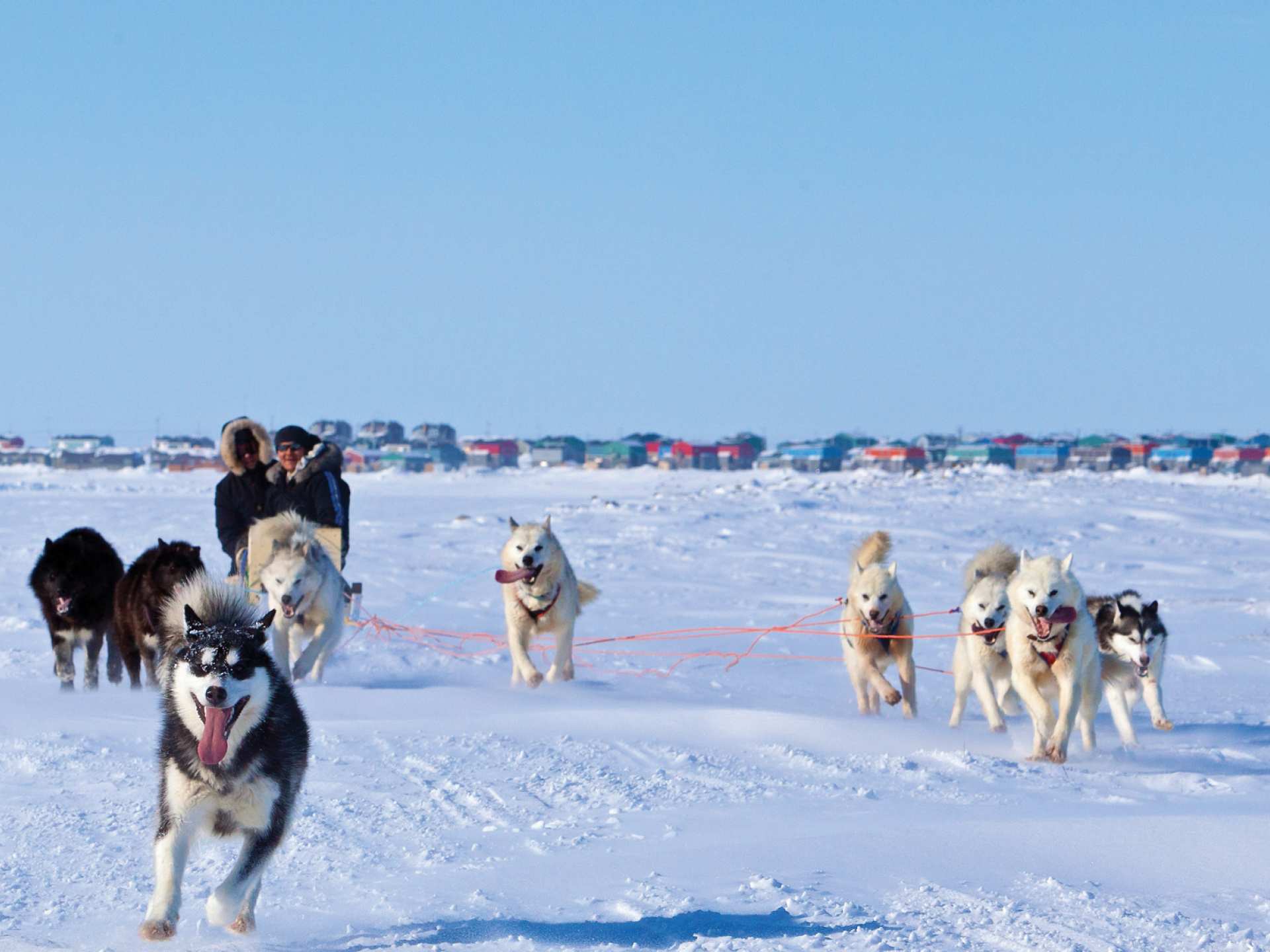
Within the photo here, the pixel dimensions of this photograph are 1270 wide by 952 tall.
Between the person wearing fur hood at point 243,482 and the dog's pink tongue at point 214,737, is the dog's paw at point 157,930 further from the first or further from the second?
the person wearing fur hood at point 243,482

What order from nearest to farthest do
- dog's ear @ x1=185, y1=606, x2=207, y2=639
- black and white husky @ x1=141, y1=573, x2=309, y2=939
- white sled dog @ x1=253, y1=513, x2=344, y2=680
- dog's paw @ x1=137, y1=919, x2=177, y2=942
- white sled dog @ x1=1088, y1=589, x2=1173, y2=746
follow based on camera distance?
1. dog's paw @ x1=137, y1=919, x2=177, y2=942
2. black and white husky @ x1=141, y1=573, x2=309, y2=939
3. dog's ear @ x1=185, y1=606, x2=207, y2=639
4. white sled dog @ x1=1088, y1=589, x2=1173, y2=746
5. white sled dog @ x1=253, y1=513, x2=344, y2=680

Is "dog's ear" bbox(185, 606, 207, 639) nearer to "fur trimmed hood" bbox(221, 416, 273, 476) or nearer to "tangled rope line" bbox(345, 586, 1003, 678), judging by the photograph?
"fur trimmed hood" bbox(221, 416, 273, 476)

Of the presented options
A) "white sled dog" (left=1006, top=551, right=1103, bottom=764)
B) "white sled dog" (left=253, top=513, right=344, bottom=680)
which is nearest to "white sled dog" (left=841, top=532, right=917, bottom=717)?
"white sled dog" (left=1006, top=551, right=1103, bottom=764)

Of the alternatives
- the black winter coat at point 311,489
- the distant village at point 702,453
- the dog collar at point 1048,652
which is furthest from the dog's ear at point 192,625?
the distant village at point 702,453

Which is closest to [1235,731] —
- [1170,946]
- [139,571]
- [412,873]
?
[1170,946]

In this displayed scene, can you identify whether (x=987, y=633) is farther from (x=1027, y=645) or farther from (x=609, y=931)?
(x=609, y=931)

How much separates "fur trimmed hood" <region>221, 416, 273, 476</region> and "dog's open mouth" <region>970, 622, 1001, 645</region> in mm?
3644

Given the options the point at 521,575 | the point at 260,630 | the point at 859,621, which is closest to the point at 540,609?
the point at 521,575

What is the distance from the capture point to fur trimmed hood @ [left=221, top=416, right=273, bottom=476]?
7414 mm

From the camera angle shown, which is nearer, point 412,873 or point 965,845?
point 412,873

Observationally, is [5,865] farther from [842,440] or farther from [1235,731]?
[842,440]

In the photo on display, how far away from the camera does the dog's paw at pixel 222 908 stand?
3.22 metres

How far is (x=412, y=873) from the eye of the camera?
3744 mm

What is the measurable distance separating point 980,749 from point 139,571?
386 cm
